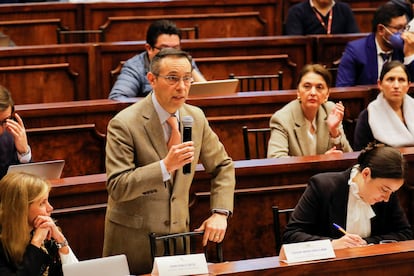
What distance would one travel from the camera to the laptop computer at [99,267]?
1916 mm

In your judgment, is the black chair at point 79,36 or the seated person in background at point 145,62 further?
the black chair at point 79,36

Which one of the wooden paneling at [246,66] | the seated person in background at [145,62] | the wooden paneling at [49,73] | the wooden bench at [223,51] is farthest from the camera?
the wooden paneling at [246,66]

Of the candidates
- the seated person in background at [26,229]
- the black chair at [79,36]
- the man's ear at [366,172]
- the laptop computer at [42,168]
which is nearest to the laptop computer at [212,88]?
the laptop computer at [42,168]

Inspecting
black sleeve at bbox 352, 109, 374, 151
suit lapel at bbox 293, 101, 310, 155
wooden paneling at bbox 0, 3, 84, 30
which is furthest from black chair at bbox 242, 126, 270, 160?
wooden paneling at bbox 0, 3, 84, 30

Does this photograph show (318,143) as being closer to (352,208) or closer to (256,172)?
(256,172)

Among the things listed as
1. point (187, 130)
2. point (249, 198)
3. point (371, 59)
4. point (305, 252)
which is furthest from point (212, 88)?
point (305, 252)

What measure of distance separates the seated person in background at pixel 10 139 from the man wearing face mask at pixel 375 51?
1647 mm

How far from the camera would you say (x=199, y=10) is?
15.3 ft

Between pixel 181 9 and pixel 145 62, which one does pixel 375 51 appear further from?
pixel 181 9

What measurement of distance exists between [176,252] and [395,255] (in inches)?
22.5

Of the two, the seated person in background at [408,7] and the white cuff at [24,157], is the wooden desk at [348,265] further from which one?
the seated person in background at [408,7]

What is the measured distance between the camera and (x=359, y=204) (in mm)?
2369

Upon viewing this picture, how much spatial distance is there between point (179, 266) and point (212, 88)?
1621mm

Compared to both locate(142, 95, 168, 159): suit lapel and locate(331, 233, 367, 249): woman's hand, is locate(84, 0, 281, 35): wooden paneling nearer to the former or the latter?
locate(142, 95, 168, 159): suit lapel
